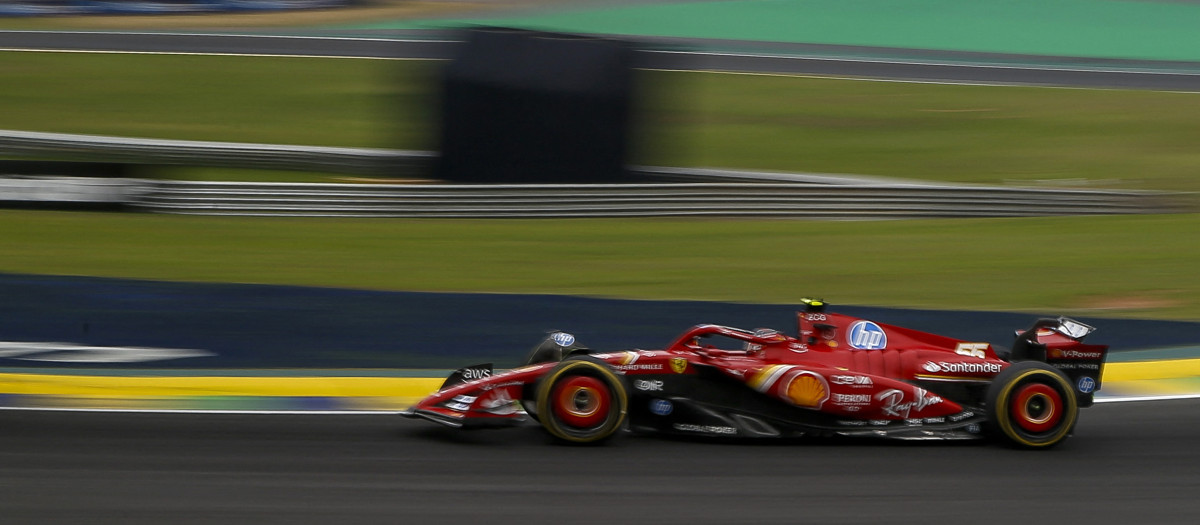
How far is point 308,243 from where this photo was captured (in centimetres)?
1282

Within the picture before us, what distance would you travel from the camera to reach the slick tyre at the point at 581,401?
19.4 feet

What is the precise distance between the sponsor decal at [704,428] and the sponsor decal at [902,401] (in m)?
0.71

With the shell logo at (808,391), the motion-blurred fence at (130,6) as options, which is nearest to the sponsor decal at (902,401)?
the shell logo at (808,391)

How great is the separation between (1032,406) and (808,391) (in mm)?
1078

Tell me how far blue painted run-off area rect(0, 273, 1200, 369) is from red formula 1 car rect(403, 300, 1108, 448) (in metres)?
2.04

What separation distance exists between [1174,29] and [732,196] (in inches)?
770

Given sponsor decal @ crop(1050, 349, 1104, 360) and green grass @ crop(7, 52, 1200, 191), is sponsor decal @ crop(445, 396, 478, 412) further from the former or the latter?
green grass @ crop(7, 52, 1200, 191)

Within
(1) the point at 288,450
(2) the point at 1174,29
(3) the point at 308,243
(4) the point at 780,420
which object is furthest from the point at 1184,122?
(1) the point at 288,450

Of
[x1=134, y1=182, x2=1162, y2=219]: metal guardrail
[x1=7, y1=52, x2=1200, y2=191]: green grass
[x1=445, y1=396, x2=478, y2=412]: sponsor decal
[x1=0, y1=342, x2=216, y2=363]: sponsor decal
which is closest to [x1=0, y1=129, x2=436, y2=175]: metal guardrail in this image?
[x1=7, y1=52, x2=1200, y2=191]: green grass

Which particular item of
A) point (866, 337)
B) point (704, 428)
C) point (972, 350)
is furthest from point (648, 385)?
point (972, 350)

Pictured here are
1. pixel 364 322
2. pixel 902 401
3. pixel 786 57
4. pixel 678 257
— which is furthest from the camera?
pixel 786 57

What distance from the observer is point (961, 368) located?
246 inches

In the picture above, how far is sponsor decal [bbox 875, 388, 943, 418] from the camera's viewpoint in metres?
6.07

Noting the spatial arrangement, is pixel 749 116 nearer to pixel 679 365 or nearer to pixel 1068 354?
pixel 1068 354
